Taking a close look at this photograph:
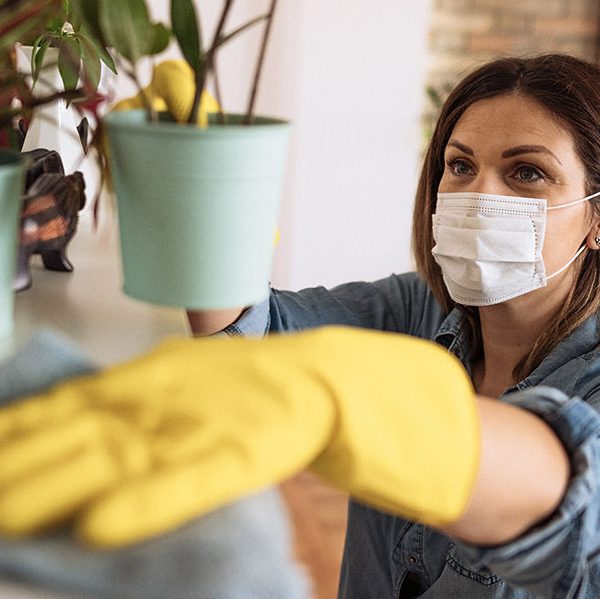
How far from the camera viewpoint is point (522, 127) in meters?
1.36

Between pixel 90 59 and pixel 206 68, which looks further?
pixel 90 59

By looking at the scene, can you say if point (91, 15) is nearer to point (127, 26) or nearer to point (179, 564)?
point (127, 26)

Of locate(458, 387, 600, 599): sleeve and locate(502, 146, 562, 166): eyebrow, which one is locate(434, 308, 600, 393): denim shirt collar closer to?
Answer: locate(502, 146, 562, 166): eyebrow

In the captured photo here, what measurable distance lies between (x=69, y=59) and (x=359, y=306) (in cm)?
88

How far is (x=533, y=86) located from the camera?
1370 millimetres

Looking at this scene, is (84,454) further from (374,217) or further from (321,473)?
(374,217)

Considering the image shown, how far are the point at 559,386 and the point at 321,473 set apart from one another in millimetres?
742

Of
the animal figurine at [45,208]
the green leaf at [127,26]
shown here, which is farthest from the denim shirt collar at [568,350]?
the green leaf at [127,26]

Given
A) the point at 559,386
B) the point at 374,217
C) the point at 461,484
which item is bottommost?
the point at 374,217

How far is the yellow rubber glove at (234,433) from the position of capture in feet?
1.13

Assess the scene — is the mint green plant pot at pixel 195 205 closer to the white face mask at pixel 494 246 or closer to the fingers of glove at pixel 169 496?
the fingers of glove at pixel 169 496

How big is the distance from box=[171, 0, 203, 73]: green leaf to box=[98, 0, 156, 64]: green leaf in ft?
0.09

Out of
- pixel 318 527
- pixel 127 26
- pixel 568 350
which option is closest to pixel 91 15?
pixel 127 26

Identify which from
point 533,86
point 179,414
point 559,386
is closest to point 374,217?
point 533,86
